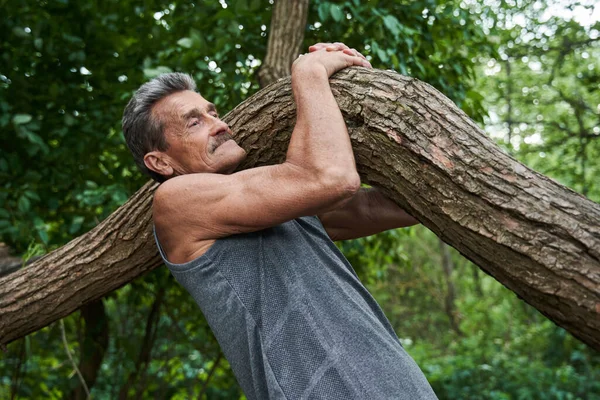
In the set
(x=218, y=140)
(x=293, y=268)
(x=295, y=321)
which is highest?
(x=218, y=140)

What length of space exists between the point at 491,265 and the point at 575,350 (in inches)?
287

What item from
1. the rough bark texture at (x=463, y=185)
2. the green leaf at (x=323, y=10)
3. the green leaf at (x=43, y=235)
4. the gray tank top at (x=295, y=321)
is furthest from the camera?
the green leaf at (x=43, y=235)

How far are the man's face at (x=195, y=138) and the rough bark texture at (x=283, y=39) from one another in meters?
1.12

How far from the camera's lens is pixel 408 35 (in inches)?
141

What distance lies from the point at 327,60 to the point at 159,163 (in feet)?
2.15

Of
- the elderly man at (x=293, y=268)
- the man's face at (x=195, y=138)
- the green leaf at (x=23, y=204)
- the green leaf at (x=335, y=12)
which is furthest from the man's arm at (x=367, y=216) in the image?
the green leaf at (x=23, y=204)

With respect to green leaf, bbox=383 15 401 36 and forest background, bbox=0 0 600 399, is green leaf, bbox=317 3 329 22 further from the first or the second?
green leaf, bbox=383 15 401 36

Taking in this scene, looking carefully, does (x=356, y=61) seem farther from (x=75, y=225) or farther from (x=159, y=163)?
(x=75, y=225)

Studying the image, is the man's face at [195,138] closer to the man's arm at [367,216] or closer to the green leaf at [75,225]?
the man's arm at [367,216]

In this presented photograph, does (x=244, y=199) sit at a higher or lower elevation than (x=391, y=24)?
lower

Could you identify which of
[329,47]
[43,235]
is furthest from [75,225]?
[329,47]

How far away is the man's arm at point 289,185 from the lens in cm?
170

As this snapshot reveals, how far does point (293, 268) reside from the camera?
1792 millimetres

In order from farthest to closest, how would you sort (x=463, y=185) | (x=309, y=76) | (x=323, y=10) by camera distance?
(x=323, y=10) → (x=309, y=76) → (x=463, y=185)
